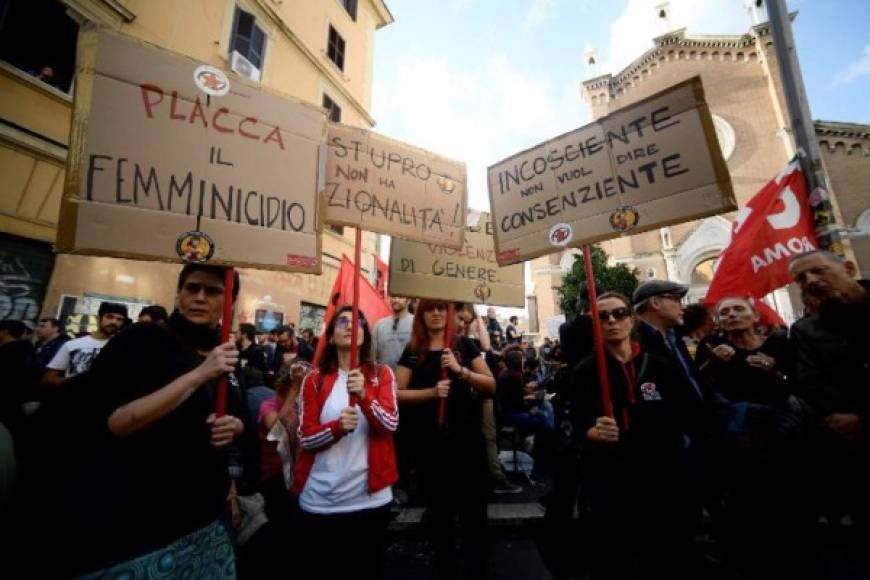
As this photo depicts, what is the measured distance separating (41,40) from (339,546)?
9.96m

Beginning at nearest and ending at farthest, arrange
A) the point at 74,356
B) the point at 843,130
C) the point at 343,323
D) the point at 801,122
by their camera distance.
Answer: the point at 343,323 → the point at 801,122 → the point at 74,356 → the point at 843,130

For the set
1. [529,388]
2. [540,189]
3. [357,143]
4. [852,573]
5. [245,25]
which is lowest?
[852,573]

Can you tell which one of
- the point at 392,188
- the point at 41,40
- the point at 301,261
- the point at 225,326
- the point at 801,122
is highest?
the point at 41,40

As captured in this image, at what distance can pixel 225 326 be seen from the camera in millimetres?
1740

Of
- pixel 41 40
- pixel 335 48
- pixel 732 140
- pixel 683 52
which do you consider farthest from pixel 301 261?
pixel 683 52

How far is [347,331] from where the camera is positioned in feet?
8.16

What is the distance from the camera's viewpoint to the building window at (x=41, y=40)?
20.9ft

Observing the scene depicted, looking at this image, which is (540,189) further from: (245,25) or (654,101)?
(245,25)

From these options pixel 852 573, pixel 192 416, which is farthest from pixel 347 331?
pixel 852 573

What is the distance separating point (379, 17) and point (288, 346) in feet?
52.7

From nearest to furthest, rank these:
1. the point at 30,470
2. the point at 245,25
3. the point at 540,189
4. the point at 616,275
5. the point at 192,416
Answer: the point at 30,470 → the point at 192,416 → the point at 540,189 → the point at 245,25 → the point at 616,275

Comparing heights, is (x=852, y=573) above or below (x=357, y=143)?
below

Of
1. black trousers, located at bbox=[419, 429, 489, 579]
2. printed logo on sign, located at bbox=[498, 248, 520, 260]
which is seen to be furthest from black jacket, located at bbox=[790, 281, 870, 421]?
black trousers, located at bbox=[419, 429, 489, 579]

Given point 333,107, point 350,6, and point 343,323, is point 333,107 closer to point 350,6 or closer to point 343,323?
point 350,6
